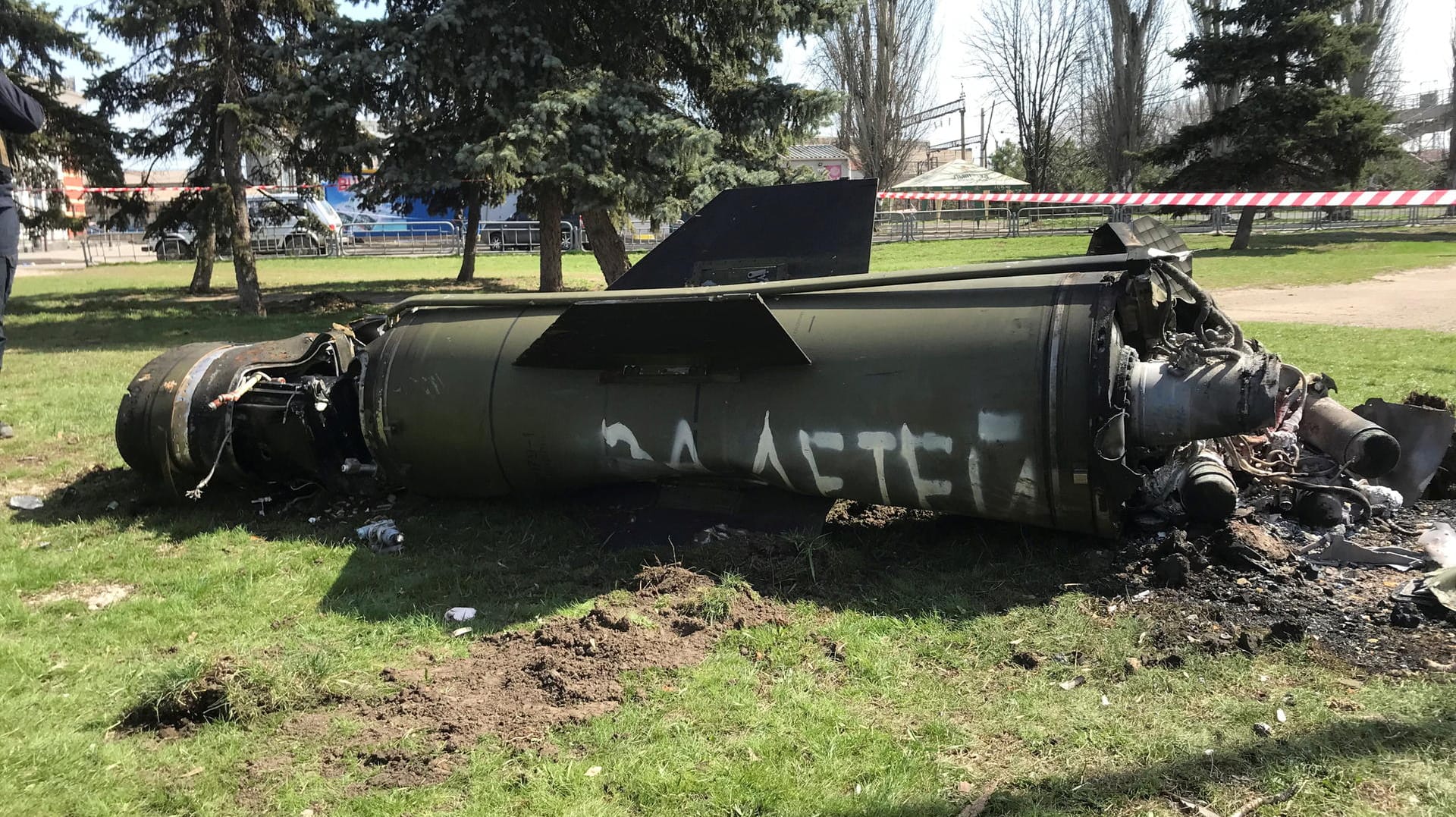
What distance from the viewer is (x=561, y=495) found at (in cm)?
532

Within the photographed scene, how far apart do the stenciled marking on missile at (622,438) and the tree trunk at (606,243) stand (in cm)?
802

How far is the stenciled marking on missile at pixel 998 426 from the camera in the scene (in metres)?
3.84

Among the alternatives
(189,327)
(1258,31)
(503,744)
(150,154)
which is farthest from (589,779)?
(1258,31)

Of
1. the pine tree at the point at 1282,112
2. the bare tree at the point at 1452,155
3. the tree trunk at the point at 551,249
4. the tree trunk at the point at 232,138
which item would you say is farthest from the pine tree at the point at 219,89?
the bare tree at the point at 1452,155

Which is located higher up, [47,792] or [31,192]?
[31,192]

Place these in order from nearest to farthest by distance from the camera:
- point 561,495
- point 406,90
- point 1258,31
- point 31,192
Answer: point 561,495 < point 406,90 < point 31,192 < point 1258,31

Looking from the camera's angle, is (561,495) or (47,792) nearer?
(47,792)

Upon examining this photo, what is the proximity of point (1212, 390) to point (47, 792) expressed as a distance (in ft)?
14.2

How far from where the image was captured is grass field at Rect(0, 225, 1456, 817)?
274cm

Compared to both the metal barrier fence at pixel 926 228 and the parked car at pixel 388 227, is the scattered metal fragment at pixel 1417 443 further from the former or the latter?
the parked car at pixel 388 227

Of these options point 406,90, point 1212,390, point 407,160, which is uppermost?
point 406,90

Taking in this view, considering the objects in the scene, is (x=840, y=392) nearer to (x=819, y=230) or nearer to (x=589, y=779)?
(x=819, y=230)

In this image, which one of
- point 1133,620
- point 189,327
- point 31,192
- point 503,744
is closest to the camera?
point 503,744

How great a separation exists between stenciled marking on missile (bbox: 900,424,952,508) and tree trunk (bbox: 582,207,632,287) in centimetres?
883
